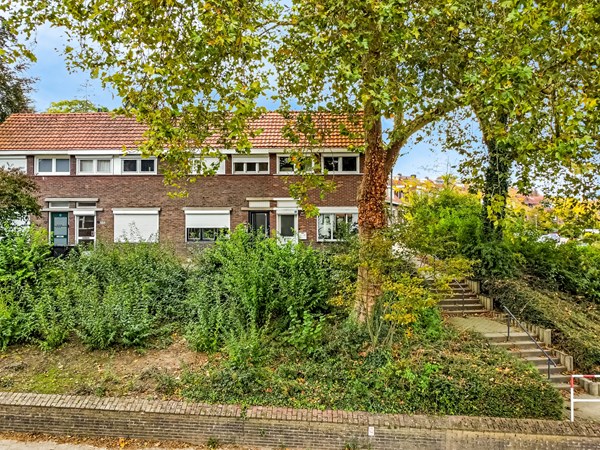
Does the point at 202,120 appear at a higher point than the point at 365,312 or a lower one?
higher

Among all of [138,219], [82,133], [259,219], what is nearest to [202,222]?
[259,219]

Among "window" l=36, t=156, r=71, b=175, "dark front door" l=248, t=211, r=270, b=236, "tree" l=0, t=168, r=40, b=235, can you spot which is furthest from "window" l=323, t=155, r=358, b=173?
"window" l=36, t=156, r=71, b=175

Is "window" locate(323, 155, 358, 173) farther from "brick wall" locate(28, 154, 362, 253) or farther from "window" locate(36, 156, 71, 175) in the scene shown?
"window" locate(36, 156, 71, 175)

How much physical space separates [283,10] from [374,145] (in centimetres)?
382

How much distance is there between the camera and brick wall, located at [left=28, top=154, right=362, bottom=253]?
63.4 ft

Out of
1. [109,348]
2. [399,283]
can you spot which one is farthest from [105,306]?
[399,283]

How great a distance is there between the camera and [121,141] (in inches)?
766

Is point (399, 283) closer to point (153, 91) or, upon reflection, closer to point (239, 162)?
point (153, 91)

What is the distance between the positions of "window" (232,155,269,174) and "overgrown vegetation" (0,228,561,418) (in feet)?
27.3

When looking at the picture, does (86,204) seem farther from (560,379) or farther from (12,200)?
(560,379)

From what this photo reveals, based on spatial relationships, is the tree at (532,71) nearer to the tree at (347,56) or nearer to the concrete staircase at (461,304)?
the tree at (347,56)

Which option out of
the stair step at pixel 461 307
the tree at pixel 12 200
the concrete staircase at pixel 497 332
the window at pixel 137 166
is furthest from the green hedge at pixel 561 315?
the window at pixel 137 166

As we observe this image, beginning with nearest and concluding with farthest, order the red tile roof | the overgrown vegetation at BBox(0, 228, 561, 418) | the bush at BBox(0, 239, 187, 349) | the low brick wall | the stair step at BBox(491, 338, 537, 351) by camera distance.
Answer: the low brick wall, the overgrown vegetation at BBox(0, 228, 561, 418), the bush at BBox(0, 239, 187, 349), the stair step at BBox(491, 338, 537, 351), the red tile roof

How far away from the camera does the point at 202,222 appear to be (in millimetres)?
19375
